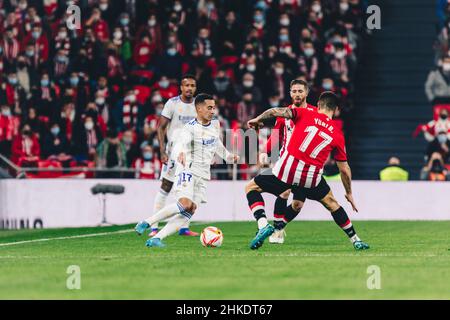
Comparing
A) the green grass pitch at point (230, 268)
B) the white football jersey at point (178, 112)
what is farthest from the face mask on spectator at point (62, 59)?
the green grass pitch at point (230, 268)

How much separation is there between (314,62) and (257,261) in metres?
14.6

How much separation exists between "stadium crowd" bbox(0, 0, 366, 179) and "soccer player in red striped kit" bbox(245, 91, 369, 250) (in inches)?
415

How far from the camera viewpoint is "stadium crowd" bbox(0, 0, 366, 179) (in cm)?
2683

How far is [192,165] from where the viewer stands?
16.1 m

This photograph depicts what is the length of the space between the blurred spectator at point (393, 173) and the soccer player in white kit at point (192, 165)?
947 cm

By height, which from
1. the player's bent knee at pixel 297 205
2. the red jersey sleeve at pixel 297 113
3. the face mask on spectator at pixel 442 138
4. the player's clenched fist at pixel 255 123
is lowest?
the player's bent knee at pixel 297 205

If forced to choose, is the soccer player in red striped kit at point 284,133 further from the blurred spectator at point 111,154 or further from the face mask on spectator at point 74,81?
the face mask on spectator at point 74,81

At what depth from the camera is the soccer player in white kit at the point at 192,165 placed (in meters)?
15.3

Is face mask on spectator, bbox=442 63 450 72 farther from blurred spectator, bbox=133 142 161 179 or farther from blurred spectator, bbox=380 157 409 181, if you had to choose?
blurred spectator, bbox=133 142 161 179

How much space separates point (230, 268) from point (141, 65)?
1662 centimetres

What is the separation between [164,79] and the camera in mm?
27891

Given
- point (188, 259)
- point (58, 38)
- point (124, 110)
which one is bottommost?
point (188, 259)
